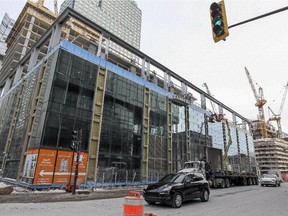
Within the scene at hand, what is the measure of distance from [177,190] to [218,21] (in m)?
8.32

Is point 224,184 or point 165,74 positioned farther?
point 165,74

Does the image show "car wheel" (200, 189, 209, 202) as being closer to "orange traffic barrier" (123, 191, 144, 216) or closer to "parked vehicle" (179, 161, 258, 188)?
"parked vehicle" (179, 161, 258, 188)

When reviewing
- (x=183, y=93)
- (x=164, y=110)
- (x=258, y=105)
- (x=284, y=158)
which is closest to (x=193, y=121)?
(x=183, y=93)

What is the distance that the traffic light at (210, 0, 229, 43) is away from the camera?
528cm

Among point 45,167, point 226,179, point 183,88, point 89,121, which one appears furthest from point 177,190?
point 183,88

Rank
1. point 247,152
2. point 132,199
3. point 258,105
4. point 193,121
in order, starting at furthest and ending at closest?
1. point 258,105
2. point 247,152
3. point 193,121
4. point 132,199

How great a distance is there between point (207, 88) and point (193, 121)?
53563 millimetres

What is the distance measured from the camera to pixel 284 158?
123 metres

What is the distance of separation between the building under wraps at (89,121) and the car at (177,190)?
32.9ft

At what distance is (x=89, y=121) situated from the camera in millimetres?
21078

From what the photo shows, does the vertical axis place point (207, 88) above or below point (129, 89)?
above

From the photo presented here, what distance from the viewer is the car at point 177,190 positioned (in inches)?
399

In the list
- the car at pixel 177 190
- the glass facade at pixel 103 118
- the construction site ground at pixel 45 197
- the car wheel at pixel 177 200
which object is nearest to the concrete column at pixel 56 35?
the glass facade at pixel 103 118

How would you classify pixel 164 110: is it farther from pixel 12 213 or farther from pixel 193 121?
pixel 12 213
